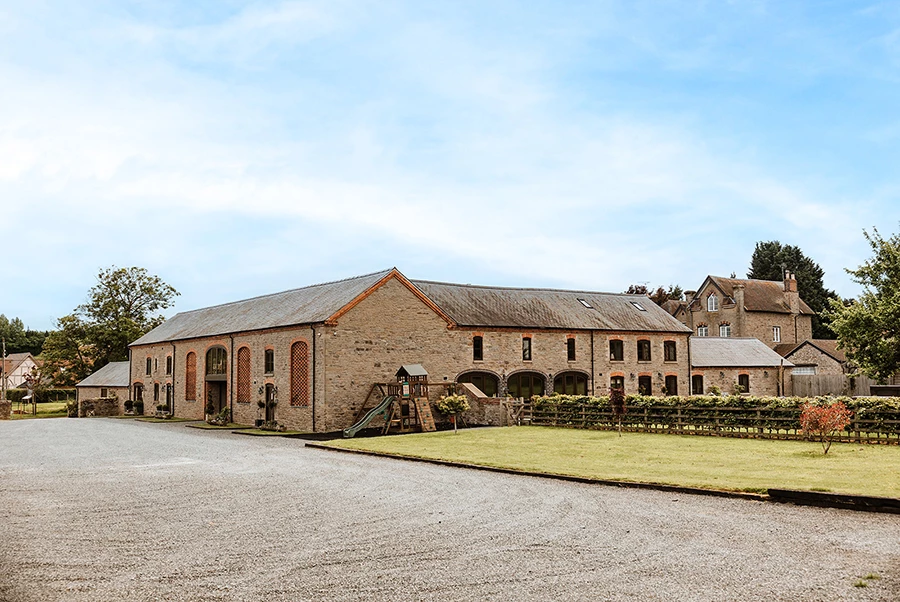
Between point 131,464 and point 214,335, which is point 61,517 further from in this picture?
point 214,335

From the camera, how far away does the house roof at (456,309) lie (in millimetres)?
33375

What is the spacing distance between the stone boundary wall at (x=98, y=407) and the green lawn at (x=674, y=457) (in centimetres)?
3262

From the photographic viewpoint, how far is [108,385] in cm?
5238

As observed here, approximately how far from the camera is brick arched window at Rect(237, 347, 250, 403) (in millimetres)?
35344

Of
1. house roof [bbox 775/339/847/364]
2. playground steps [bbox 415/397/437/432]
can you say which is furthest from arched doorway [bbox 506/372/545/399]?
house roof [bbox 775/339/847/364]

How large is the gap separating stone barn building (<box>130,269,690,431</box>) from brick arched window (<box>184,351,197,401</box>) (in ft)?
0.37

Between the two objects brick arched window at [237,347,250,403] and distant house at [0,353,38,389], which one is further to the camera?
distant house at [0,353,38,389]

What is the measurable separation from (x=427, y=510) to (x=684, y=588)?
203 inches

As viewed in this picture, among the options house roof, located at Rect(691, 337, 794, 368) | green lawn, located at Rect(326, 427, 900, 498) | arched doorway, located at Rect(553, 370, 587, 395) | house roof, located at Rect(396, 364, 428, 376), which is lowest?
green lawn, located at Rect(326, 427, 900, 498)

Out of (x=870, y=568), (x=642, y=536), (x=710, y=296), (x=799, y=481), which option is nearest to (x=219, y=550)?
(x=642, y=536)

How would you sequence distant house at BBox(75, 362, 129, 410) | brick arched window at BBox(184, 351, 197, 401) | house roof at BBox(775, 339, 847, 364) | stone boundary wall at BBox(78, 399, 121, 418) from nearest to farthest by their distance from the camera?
brick arched window at BBox(184, 351, 197, 401) → stone boundary wall at BBox(78, 399, 121, 418) → house roof at BBox(775, 339, 847, 364) → distant house at BBox(75, 362, 129, 410)

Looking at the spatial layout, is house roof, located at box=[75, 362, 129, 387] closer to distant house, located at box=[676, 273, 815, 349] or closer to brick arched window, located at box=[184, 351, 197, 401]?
brick arched window, located at box=[184, 351, 197, 401]

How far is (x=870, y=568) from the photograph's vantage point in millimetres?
7641

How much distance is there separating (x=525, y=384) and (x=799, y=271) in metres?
50.1
